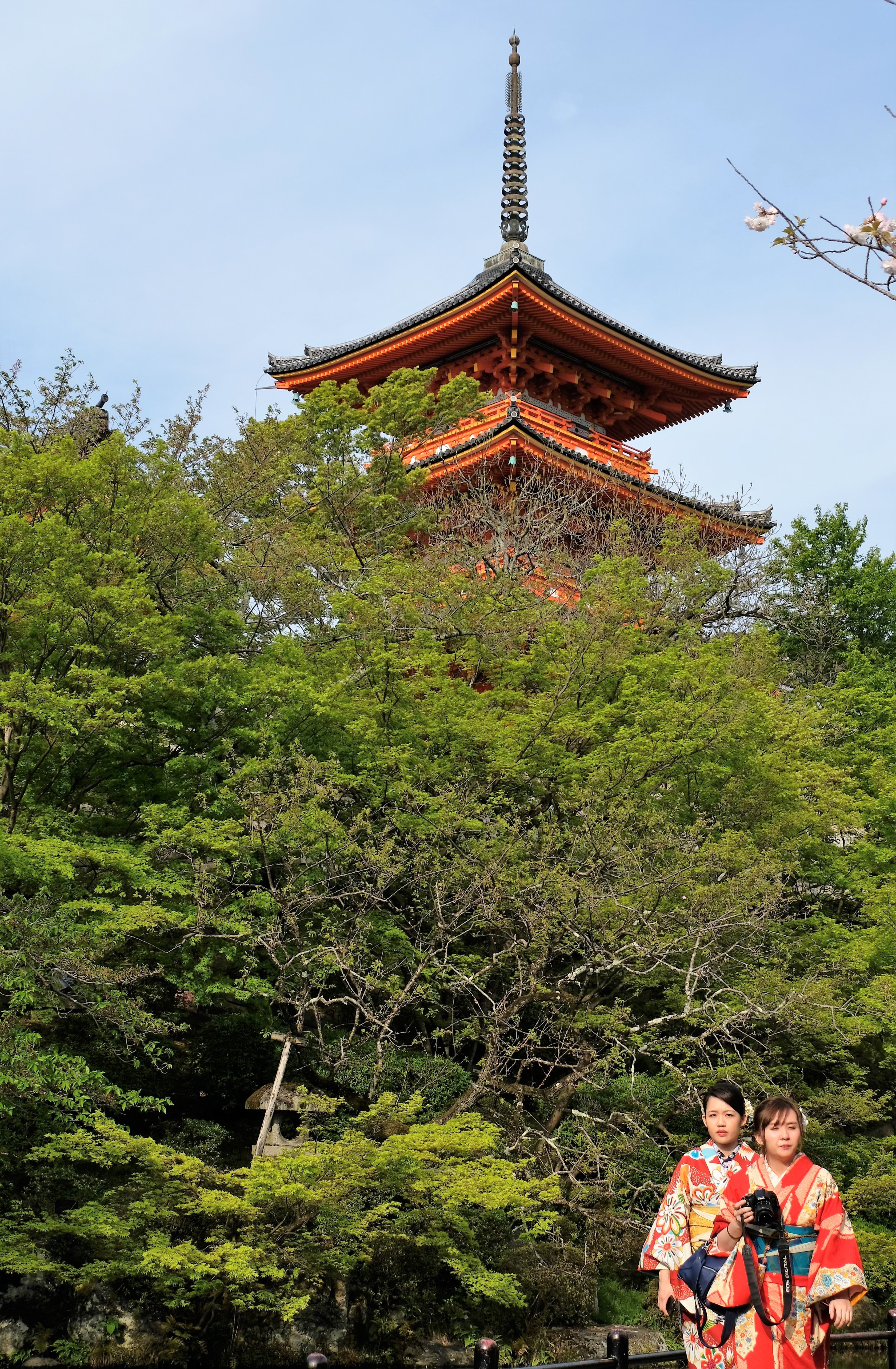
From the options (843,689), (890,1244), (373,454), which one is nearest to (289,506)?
(373,454)

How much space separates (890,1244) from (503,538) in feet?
35.7

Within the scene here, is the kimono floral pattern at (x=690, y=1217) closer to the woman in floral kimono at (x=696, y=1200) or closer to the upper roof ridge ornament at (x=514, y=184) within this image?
the woman in floral kimono at (x=696, y=1200)

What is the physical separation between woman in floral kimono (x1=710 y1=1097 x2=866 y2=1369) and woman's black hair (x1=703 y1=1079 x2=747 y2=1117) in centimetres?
10

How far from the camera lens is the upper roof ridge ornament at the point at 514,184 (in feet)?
79.3

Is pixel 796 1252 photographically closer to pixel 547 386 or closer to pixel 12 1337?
pixel 12 1337

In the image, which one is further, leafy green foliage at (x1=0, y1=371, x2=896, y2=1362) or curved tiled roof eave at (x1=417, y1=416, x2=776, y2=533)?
curved tiled roof eave at (x1=417, y1=416, x2=776, y2=533)

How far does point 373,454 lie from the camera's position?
15.8m

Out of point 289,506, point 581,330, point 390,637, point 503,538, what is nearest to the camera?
point 390,637

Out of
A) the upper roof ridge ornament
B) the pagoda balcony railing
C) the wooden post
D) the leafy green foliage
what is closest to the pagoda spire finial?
the upper roof ridge ornament

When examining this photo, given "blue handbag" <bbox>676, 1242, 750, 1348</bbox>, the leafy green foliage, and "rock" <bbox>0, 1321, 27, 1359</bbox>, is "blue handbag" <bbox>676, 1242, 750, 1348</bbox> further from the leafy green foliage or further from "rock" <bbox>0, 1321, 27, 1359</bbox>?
"rock" <bbox>0, 1321, 27, 1359</bbox>

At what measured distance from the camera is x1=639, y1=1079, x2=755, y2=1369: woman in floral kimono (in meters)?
3.77

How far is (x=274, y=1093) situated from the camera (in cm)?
949

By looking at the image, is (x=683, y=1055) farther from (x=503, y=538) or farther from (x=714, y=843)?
(x=503, y=538)

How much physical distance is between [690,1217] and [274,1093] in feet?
20.8
